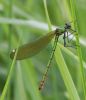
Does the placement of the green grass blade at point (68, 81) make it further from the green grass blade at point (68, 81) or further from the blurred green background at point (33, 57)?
the blurred green background at point (33, 57)

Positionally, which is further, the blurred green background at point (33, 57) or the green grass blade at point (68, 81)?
the blurred green background at point (33, 57)

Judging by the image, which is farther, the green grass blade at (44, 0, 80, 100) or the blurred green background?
the blurred green background

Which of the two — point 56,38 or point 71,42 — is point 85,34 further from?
point 56,38

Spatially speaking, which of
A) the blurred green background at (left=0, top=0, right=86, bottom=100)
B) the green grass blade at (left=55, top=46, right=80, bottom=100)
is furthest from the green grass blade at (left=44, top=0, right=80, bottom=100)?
the blurred green background at (left=0, top=0, right=86, bottom=100)

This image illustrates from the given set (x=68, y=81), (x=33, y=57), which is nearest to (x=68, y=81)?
(x=68, y=81)

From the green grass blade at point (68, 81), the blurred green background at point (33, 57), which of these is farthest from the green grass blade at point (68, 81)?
the blurred green background at point (33, 57)

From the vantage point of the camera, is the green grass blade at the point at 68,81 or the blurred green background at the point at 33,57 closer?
the green grass blade at the point at 68,81

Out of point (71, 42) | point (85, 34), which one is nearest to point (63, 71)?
point (71, 42)

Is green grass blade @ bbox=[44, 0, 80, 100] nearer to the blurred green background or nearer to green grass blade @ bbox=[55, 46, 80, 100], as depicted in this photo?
green grass blade @ bbox=[55, 46, 80, 100]

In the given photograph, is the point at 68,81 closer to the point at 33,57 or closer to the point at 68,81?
the point at 68,81
